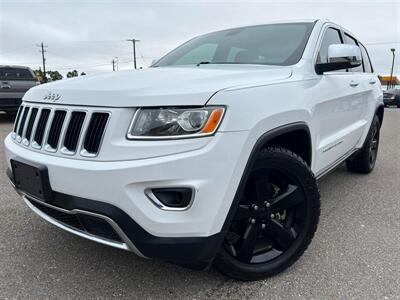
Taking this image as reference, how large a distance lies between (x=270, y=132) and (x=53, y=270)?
5.53 feet

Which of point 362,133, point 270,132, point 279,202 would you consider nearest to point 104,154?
point 270,132

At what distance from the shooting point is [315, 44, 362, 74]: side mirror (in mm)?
2852

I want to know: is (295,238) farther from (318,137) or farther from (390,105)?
(390,105)

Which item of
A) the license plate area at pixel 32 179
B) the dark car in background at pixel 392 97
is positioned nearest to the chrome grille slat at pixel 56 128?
the license plate area at pixel 32 179

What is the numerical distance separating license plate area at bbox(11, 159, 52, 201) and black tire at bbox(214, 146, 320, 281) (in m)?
→ 1.04

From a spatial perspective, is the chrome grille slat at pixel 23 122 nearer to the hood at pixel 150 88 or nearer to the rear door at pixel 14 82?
the hood at pixel 150 88

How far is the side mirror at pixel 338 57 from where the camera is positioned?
9.36 ft

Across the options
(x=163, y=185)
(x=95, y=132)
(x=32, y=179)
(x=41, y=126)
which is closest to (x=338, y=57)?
(x=163, y=185)

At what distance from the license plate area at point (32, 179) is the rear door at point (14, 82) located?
892 centimetres

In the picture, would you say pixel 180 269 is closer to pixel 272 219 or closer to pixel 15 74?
pixel 272 219

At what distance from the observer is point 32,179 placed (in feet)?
7.31

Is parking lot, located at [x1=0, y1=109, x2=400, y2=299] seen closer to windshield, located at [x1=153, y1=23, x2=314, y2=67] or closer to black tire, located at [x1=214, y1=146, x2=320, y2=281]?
black tire, located at [x1=214, y1=146, x2=320, y2=281]

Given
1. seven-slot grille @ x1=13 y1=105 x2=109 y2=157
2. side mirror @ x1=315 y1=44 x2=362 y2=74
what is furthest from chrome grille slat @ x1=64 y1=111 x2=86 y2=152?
side mirror @ x1=315 y1=44 x2=362 y2=74

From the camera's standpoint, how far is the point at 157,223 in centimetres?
196
